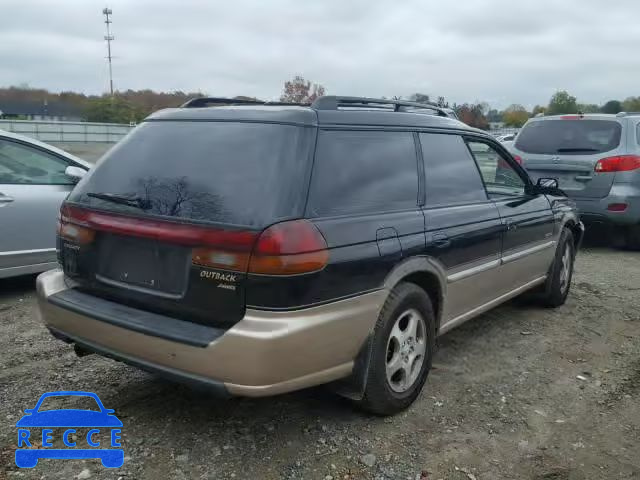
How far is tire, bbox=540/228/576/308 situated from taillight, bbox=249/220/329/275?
3.35 m

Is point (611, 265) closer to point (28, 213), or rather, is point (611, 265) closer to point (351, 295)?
point (351, 295)

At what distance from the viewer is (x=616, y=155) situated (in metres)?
7.84

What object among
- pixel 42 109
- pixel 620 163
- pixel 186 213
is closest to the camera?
pixel 186 213

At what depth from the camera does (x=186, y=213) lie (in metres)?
2.92

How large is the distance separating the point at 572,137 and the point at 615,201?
1031 mm

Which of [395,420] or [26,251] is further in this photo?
[26,251]

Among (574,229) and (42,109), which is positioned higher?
(42,109)

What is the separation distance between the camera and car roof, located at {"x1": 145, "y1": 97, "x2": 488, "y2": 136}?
10.0 feet

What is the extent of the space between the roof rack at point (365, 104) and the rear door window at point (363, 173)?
0.58 ft

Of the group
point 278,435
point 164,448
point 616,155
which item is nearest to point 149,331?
point 164,448

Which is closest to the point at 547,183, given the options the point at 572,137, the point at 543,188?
the point at 543,188

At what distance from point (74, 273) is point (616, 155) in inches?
274

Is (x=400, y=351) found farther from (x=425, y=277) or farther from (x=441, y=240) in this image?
(x=441, y=240)

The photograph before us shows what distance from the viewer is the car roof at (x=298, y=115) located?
10.0ft
